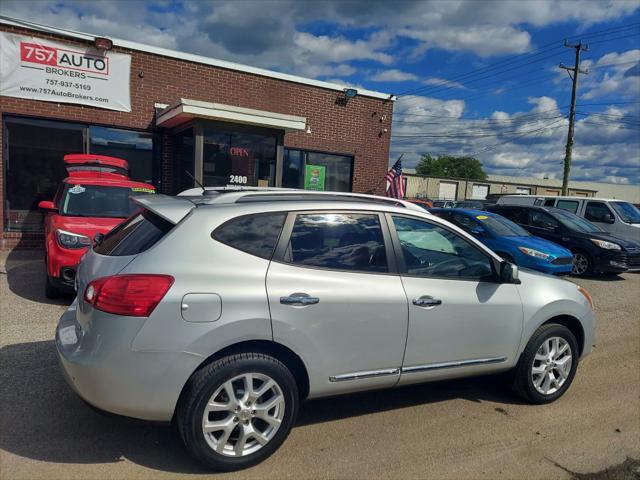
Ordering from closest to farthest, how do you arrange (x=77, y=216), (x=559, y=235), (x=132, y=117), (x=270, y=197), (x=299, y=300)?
(x=299, y=300), (x=270, y=197), (x=77, y=216), (x=132, y=117), (x=559, y=235)

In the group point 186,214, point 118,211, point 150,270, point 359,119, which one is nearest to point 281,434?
point 150,270

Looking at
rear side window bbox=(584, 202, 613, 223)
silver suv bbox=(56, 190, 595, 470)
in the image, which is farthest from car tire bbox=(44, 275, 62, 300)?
rear side window bbox=(584, 202, 613, 223)

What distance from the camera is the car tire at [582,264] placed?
10875 mm

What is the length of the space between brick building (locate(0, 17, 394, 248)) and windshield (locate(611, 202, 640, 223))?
356 inches

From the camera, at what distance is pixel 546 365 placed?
164 inches

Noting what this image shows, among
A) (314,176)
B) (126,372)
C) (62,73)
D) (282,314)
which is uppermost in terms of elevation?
(62,73)

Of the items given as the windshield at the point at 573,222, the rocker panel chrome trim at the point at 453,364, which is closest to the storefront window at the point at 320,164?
the windshield at the point at 573,222

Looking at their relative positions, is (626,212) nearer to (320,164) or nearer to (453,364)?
(320,164)

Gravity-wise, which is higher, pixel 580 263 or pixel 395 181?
pixel 395 181

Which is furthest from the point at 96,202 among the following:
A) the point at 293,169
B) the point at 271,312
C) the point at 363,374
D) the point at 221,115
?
the point at 293,169

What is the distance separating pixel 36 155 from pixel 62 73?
1873mm

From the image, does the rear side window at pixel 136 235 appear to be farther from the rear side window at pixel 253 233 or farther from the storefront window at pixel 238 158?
the storefront window at pixel 238 158

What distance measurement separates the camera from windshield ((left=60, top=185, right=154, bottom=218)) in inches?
282

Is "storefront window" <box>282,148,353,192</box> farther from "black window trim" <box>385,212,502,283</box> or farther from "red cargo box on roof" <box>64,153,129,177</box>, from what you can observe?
"black window trim" <box>385,212,502,283</box>
